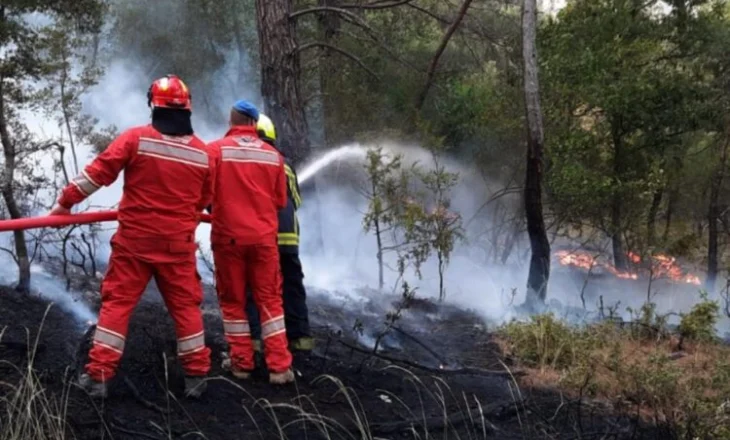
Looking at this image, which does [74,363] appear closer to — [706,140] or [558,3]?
[558,3]

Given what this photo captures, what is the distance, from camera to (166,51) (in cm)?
2061

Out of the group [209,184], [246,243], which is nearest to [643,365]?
[246,243]

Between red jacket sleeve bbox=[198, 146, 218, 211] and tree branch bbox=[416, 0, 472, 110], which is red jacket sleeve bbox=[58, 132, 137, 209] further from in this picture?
tree branch bbox=[416, 0, 472, 110]

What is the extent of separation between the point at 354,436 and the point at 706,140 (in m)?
16.5

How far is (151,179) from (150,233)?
330 millimetres

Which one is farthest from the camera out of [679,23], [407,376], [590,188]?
[679,23]

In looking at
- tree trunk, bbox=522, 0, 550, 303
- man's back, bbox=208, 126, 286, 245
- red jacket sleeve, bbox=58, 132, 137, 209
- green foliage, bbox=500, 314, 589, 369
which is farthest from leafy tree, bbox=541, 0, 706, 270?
red jacket sleeve, bbox=58, 132, 137, 209

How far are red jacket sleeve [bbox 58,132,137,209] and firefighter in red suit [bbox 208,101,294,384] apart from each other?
690mm

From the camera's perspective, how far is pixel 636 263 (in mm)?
15117

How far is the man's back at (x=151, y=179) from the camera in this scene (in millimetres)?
4469

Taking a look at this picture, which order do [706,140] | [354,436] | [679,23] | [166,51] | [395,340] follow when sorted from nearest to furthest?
[354,436] → [395,340] → [679,23] → [706,140] → [166,51]

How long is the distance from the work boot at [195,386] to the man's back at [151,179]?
2.98ft

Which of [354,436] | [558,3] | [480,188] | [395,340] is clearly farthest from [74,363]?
[558,3]

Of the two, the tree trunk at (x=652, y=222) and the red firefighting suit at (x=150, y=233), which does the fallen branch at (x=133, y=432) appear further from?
the tree trunk at (x=652, y=222)
